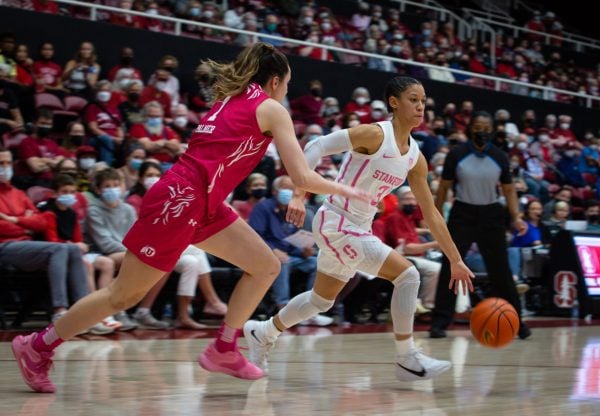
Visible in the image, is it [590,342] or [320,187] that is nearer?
[320,187]

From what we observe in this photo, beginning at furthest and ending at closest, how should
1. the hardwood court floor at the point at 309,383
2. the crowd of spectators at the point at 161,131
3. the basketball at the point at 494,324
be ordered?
the crowd of spectators at the point at 161,131 < the basketball at the point at 494,324 < the hardwood court floor at the point at 309,383

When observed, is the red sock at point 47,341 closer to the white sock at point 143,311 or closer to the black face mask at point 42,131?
the white sock at point 143,311

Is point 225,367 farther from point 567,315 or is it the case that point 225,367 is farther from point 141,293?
point 567,315

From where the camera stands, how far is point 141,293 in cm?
467

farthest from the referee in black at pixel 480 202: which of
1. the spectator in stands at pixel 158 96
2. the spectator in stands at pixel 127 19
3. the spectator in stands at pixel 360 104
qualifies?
the spectator in stands at pixel 127 19

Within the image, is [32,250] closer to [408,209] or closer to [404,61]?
[408,209]

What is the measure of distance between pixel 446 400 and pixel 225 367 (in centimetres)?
119

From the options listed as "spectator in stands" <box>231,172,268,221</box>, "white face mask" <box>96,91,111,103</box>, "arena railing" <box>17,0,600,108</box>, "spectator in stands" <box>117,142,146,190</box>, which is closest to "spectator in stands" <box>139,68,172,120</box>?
"white face mask" <box>96,91,111,103</box>

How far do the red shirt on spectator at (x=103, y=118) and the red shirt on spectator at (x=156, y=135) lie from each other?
0.20 meters

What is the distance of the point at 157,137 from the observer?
11.5m

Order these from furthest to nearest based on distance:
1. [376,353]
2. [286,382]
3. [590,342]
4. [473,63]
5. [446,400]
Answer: [473,63], [590,342], [376,353], [286,382], [446,400]

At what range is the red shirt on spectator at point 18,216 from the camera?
824 centimetres

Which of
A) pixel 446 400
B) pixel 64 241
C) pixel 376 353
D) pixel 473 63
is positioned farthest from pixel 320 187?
pixel 473 63

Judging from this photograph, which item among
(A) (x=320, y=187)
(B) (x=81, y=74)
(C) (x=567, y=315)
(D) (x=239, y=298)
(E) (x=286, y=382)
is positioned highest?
(B) (x=81, y=74)
